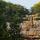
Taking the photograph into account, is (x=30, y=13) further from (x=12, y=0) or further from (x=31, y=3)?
(x=12, y=0)

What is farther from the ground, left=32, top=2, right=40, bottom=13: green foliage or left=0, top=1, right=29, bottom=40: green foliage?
left=32, top=2, right=40, bottom=13: green foliage

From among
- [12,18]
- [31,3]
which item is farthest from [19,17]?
[31,3]

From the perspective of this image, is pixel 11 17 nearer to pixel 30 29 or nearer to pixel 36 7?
pixel 30 29

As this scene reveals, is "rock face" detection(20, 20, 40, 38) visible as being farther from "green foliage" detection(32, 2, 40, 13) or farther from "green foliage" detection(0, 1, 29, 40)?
"green foliage" detection(32, 2, 40, 13)

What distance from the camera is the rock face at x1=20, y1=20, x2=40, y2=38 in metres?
5.39

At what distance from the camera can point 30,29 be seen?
5.50m

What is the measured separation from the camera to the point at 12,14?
5.46m

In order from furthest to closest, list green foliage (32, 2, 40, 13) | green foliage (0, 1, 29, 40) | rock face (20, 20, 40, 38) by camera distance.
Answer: green foliage (32, 2, 40, 13) → rock face (20, 20, 40, 38) → green foliage (0, 1, 29, 40)

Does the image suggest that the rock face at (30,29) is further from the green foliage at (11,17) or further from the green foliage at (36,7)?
the green foliage at (36,7)

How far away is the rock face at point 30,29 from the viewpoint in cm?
539

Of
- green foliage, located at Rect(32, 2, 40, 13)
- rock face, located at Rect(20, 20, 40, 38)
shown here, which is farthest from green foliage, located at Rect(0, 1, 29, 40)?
green foliage, located at Rect(32, 2, 40, 13)

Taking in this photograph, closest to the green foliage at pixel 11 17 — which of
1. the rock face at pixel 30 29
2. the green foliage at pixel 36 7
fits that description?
the rock face at pixel 30 29

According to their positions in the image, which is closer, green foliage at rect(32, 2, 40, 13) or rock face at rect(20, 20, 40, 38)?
rock face at rect(20, 20, 40, 38)

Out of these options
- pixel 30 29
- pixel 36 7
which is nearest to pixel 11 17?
pixel 30 29
